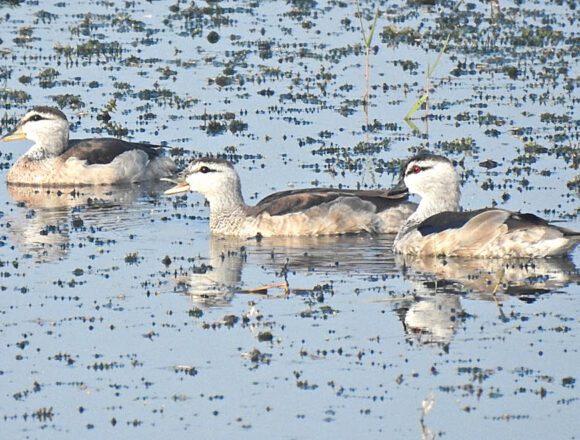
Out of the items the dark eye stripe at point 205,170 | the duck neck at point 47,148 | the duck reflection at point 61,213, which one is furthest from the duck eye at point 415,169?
the duck neck at point 47,148

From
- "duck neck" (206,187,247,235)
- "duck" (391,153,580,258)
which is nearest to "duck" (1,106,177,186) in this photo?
"duck neck" (206,187,247,235)

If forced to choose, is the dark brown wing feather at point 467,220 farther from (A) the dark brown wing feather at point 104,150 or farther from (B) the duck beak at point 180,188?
(A) the dark brown wing feather at point 104,150

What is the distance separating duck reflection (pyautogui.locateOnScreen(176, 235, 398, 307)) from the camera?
61.3 feet

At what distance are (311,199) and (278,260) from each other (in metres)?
1.76

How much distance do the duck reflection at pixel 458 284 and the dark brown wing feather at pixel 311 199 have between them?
1.81 meters

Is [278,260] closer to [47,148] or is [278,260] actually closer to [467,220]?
[467,220]

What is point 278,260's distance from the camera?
20344mm

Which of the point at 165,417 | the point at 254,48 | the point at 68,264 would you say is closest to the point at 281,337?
the point at 165,417

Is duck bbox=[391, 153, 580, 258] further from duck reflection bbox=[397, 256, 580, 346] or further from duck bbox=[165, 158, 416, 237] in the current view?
duck bbox=[165, 158, 416, 237]

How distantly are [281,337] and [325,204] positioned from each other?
577cm

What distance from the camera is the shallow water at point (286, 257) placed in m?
14.4

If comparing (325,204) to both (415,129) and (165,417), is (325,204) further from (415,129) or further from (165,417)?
(165,417)

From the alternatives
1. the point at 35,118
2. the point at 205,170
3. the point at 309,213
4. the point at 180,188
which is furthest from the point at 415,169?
the point at 35,118

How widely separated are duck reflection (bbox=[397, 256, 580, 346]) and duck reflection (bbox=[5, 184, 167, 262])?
14.0ft
